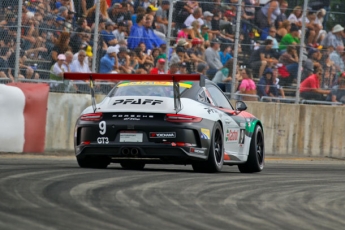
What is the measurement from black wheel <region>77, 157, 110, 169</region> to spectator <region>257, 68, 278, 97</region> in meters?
7.38

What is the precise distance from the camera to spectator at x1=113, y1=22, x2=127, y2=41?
1686cm

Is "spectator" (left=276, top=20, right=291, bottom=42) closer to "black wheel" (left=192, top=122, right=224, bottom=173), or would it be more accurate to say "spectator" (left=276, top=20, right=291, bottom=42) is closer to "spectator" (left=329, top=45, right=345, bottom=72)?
"spectator" (left=329, top=45, right=345, bottom=72)

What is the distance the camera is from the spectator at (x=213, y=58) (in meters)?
18.1

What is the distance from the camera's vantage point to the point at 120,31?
16906 millimetres

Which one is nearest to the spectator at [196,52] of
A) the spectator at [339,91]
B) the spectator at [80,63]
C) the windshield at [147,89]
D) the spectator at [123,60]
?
the spectator at [123,60]

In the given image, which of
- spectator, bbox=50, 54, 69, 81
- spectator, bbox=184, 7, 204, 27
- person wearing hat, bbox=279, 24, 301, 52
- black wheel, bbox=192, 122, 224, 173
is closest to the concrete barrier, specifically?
person wearing hat, bbox=279, 24, 301, 52

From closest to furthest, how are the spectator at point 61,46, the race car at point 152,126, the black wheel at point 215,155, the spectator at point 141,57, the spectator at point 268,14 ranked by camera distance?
1. the race car at point 152,126
2. the black wheel at point 215,155
3. the spectator at point 61,46
4. the spectator at point 141,57
5. the spectator at point 268,14

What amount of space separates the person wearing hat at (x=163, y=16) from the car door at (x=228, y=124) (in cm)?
507

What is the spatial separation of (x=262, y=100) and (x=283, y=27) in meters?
1.64

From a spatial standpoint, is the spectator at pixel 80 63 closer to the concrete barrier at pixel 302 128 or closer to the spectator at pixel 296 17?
the concrete barrier at pixel 302 128

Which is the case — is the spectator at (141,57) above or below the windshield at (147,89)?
above

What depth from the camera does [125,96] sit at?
37.8ft

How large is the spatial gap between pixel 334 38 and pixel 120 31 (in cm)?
524

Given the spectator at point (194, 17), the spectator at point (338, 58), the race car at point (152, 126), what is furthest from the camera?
the spectator at point (338, 58)
